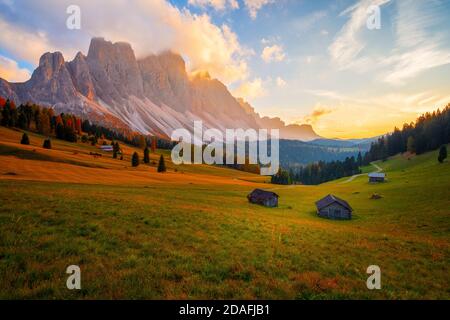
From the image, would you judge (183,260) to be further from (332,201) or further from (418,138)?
(418,138)

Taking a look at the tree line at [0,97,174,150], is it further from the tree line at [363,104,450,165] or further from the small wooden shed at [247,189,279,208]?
the tree line at [363,104,450,165]

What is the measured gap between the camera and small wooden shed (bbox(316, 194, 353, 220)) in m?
42.2

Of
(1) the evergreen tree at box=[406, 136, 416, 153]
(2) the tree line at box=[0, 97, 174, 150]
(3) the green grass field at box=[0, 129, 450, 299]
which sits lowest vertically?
(3) the green grass field at box=[0, 129, 450, 299]

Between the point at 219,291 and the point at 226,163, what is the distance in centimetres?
18926

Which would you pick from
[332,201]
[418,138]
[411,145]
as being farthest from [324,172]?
[332,201]

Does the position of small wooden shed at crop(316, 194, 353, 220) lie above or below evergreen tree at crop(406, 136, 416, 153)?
below

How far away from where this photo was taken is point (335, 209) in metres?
43.1

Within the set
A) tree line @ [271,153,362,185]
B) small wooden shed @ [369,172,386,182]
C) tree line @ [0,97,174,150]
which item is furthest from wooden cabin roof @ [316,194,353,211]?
tree line @ [0,97,174,150]

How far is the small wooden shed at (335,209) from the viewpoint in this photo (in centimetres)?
4219

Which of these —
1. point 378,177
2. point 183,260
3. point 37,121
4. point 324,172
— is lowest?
point 324,172

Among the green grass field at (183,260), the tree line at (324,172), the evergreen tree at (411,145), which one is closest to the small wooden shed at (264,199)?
the green grass field at (183,260)

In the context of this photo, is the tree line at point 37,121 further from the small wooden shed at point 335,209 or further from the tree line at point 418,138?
the tree line at point 418,138
